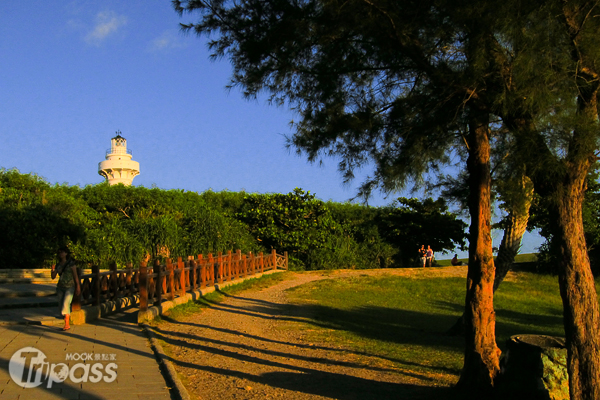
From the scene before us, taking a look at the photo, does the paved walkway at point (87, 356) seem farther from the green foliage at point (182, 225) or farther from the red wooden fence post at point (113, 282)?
the green foliage at point (182, 225)

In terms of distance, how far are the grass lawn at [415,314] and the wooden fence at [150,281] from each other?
9.36 feet

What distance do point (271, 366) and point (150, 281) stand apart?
15.4 feet

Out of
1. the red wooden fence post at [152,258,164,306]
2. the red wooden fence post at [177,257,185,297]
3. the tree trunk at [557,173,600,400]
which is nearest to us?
the tree trunk at [557,173,600,400]

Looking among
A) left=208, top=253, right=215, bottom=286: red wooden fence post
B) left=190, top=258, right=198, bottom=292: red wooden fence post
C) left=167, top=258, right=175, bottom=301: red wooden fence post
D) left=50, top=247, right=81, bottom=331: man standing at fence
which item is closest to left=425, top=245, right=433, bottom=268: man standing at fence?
left=208, top=253, right=215, bottom=286: red wooden fence post

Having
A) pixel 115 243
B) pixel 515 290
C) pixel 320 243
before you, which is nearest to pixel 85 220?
pixel 115 243

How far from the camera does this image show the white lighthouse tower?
4428 centimetres

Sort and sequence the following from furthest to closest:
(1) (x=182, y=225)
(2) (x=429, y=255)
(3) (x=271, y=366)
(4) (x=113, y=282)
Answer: (2) (x=429, y=255) < (1) (x=182, y=225) < (4) (x=113, y=282) < (3) (x=271, y=366)

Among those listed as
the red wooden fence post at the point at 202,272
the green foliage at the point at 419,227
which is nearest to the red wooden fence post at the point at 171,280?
the red wooden fence post at the point at 202,272

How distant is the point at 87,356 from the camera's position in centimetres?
693

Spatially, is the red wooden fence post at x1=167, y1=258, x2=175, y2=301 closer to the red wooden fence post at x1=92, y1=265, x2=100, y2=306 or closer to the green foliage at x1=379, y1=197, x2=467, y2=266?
the red wooden fence post at x1=92, y1=265, x2=100, y2=306

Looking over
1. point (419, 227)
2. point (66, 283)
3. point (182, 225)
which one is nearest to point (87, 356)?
point (66, 283)

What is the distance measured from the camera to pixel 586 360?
5098mm

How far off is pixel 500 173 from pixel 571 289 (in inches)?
80.6

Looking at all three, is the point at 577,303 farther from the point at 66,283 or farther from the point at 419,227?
the point at 419,227
